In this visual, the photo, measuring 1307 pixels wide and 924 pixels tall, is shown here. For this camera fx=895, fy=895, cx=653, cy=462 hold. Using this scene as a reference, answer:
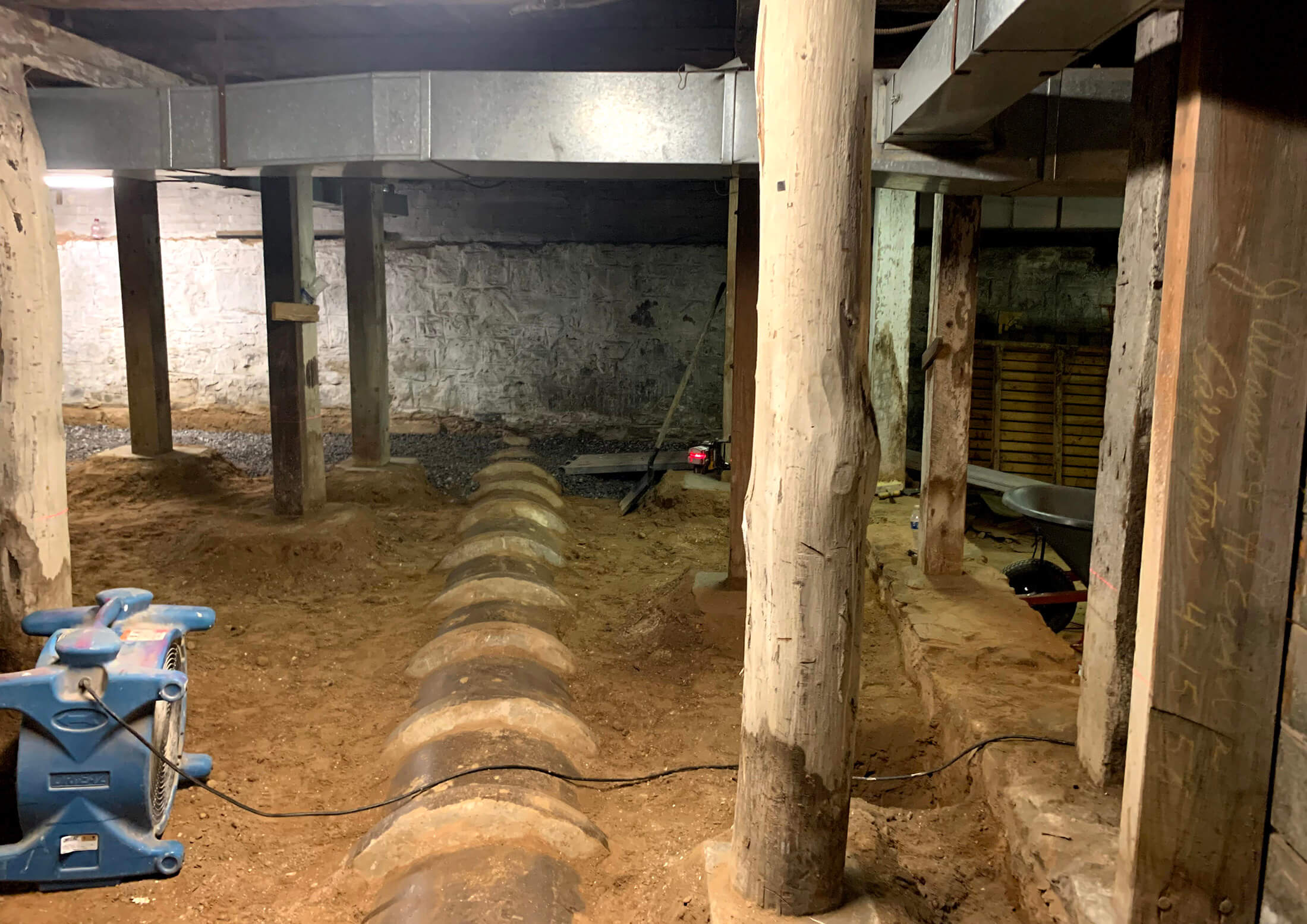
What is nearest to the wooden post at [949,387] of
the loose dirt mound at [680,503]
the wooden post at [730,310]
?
the wooden post at [730,310]

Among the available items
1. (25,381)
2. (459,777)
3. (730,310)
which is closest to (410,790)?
(459,777)

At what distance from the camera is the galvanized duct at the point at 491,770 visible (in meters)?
2.35

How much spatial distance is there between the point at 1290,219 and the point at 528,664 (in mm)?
3060

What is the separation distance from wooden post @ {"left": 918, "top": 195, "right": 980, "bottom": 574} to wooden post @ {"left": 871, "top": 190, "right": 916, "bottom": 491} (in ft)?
6.19

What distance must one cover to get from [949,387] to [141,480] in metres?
5.97

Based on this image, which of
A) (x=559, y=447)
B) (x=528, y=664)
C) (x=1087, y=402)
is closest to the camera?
(x=528, y=664)

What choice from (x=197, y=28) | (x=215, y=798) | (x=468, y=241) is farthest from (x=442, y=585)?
(x=468, y=241)

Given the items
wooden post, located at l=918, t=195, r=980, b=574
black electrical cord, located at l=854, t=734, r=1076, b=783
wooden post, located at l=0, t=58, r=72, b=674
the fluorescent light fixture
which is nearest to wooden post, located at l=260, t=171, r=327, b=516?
wooden post, located at l=0, t=58, r=72, b=674

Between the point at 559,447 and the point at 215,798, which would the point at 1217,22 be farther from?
the point at 559,447

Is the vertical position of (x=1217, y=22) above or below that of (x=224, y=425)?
above

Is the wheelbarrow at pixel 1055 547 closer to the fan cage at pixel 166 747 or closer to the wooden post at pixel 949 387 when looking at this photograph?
the wooden post at pixel 949 387

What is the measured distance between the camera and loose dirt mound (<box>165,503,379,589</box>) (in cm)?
526

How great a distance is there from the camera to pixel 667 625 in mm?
4637

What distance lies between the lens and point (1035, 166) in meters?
3.53
